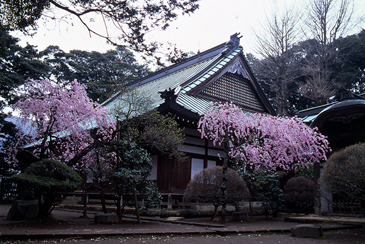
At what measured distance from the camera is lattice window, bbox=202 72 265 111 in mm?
17794

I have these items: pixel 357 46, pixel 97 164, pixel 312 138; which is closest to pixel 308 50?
pixel 357 46

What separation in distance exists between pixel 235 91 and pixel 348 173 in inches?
460

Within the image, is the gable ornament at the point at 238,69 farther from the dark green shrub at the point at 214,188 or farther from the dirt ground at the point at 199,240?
the dirt ground at the point at 199,240

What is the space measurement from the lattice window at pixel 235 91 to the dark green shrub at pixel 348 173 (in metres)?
9.73

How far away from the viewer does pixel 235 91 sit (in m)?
18.9

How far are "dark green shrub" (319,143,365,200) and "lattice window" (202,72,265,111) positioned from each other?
9.73 m

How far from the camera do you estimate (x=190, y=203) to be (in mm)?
13328

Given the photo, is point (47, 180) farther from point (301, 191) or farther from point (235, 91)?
point (235, 91)

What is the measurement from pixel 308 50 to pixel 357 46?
171 inches

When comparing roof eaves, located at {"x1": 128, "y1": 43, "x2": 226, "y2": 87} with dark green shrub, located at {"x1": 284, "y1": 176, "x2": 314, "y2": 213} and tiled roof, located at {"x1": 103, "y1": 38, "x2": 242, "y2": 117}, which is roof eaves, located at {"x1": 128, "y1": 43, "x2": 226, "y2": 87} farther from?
dark green shrub, located at {"x1": 284, "y1": 176, "x2": 314, "y2": 213}

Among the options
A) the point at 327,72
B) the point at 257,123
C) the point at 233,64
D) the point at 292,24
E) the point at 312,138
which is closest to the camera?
the point at 257,123

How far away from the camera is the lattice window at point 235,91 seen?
1779 cm

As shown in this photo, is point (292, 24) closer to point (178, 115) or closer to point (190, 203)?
point (178, 115)

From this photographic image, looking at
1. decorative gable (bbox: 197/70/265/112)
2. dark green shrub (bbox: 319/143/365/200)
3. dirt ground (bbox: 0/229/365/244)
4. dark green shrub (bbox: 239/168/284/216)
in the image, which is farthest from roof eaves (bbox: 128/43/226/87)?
dirt ground (bbox: 0/229/365/244)
